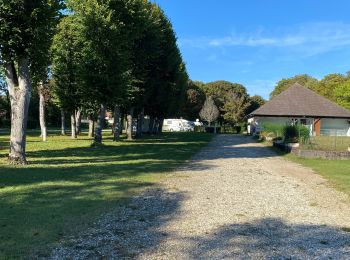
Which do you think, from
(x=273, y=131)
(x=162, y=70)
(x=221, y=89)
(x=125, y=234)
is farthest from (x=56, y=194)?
(x=221, y=89)

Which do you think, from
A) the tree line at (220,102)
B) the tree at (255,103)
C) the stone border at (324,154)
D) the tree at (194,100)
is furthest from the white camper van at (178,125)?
the stone border at (324,154)

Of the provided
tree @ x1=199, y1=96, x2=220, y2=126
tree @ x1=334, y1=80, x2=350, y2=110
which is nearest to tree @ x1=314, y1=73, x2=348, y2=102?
tree @ x1=334, y1=80, x2=350, y2=110

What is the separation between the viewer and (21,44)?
14.7m

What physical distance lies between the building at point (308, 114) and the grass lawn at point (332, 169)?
82.8 ft

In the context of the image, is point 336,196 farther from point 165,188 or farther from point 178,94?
point 178,94

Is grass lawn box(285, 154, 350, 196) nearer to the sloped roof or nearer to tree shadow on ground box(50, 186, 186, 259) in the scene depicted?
tree shadow on ground box(50, 186, 186, 259)

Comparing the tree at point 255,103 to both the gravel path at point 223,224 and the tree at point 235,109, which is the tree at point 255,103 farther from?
the gravel path at point 223,224

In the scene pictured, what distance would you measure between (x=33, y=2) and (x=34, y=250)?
11298 millimetres

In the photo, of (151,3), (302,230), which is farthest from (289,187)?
(151,3)

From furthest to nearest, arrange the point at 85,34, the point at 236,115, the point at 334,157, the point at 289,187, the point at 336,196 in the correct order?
the point at 236,115 < the point at 85,34 < the point at 334,157 < the point at 289,187 < the point at 336,196

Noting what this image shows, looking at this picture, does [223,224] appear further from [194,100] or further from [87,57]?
[194,100]

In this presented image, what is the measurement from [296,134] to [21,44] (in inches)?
685

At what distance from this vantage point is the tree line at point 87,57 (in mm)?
14750

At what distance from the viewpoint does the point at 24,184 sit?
10562 millimetres
